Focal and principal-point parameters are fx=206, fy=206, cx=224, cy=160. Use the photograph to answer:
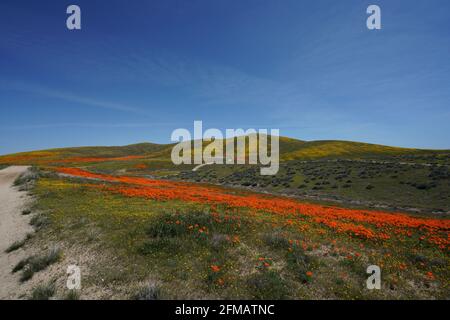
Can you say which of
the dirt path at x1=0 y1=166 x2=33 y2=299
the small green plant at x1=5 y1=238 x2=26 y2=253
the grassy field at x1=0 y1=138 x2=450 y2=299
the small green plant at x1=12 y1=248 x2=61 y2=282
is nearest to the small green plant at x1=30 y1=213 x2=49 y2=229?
the grassy field at x1=0 y1=138 x2=450 y2=299

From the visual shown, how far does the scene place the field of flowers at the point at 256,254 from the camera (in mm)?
7172

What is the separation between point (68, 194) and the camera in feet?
68.8

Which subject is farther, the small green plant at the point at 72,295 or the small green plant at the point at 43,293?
the small green plant at the point at 43,293

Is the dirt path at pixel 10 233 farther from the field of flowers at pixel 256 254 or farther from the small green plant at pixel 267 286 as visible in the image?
the small green plant at pixel 267 286

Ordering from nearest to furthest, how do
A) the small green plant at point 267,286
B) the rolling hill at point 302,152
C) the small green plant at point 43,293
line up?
the small green plant at point 267,286, the small green plant at point 43,293, the rolling hill at point 302,152

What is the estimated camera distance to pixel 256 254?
30.5ft

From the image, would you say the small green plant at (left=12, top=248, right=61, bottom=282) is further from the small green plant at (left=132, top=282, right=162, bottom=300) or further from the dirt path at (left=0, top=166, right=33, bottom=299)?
the small green plant at (left=132, top=282, right=162, bottom=300)

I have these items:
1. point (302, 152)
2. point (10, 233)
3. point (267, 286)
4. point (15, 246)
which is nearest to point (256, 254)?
point (267, 286)

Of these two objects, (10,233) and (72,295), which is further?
(10,233)

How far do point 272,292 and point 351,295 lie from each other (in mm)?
2680

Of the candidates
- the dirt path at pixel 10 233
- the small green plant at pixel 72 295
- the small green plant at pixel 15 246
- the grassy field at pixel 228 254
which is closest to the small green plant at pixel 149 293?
the grassy field at pixel 228 254

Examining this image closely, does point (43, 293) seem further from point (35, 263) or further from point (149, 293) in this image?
point (149, 293)
